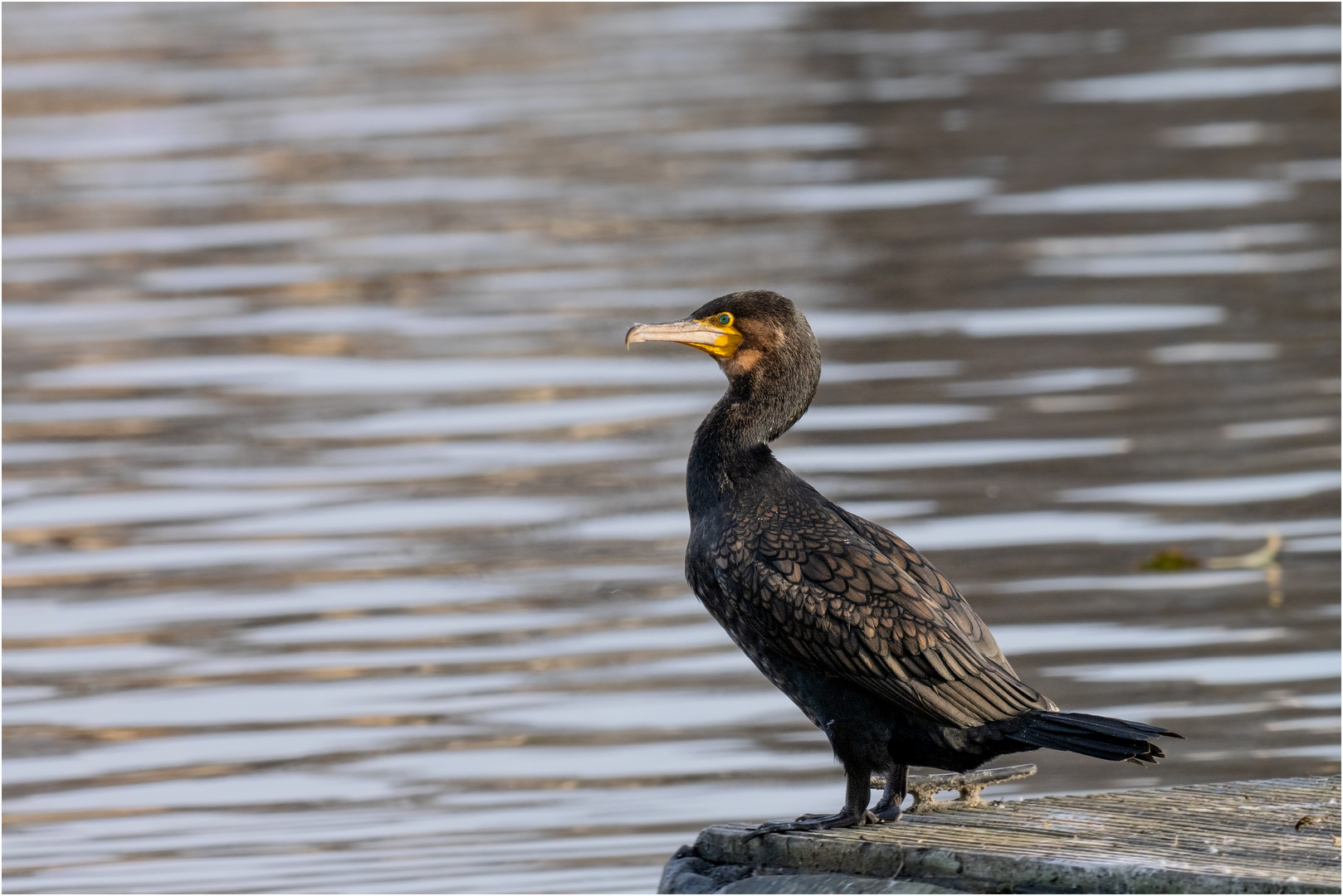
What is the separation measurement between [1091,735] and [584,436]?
605 cm

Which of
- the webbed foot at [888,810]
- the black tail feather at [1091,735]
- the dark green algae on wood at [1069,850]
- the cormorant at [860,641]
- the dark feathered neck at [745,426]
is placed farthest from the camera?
the dark feathered neck at [745,426]

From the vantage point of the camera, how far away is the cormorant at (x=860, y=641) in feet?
15.4

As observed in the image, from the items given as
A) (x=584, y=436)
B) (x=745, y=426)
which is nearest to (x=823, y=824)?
(x=745, y=426)

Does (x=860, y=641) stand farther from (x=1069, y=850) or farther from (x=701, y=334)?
(x=701, y=334)

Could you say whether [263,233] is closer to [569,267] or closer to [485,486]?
[569,267]

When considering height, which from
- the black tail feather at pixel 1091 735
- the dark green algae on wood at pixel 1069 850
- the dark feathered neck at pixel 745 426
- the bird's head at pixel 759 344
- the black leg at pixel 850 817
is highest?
the bird's head at pixel 759 344

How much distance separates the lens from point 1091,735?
4.53 meters

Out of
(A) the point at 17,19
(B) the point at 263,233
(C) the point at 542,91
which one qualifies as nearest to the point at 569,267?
(B) the point at 263,233

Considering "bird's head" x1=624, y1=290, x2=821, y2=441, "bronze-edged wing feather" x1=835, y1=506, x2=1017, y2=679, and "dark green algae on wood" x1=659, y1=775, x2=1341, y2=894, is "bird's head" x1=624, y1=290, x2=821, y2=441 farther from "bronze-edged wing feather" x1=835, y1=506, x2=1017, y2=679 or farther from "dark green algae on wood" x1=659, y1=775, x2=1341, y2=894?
"dark green algae on wood" x1=659, y1=775, x2=1341, y2=894

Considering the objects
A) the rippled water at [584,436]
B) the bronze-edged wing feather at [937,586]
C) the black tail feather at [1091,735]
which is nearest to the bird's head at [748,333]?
the bronze-edged wing feather at [937,586]

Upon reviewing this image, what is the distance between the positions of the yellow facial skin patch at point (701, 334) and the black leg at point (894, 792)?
108 centimetres

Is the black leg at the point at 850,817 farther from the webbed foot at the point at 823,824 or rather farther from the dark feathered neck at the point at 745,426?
the dark feathered neck at the point at 745,426

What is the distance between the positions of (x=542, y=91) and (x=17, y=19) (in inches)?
361

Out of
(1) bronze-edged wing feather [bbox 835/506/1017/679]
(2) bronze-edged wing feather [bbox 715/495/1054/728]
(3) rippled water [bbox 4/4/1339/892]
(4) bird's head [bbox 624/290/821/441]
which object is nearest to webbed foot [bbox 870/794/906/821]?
(2) bronze-edged wing feather [bbox 715/495/1054/728]
